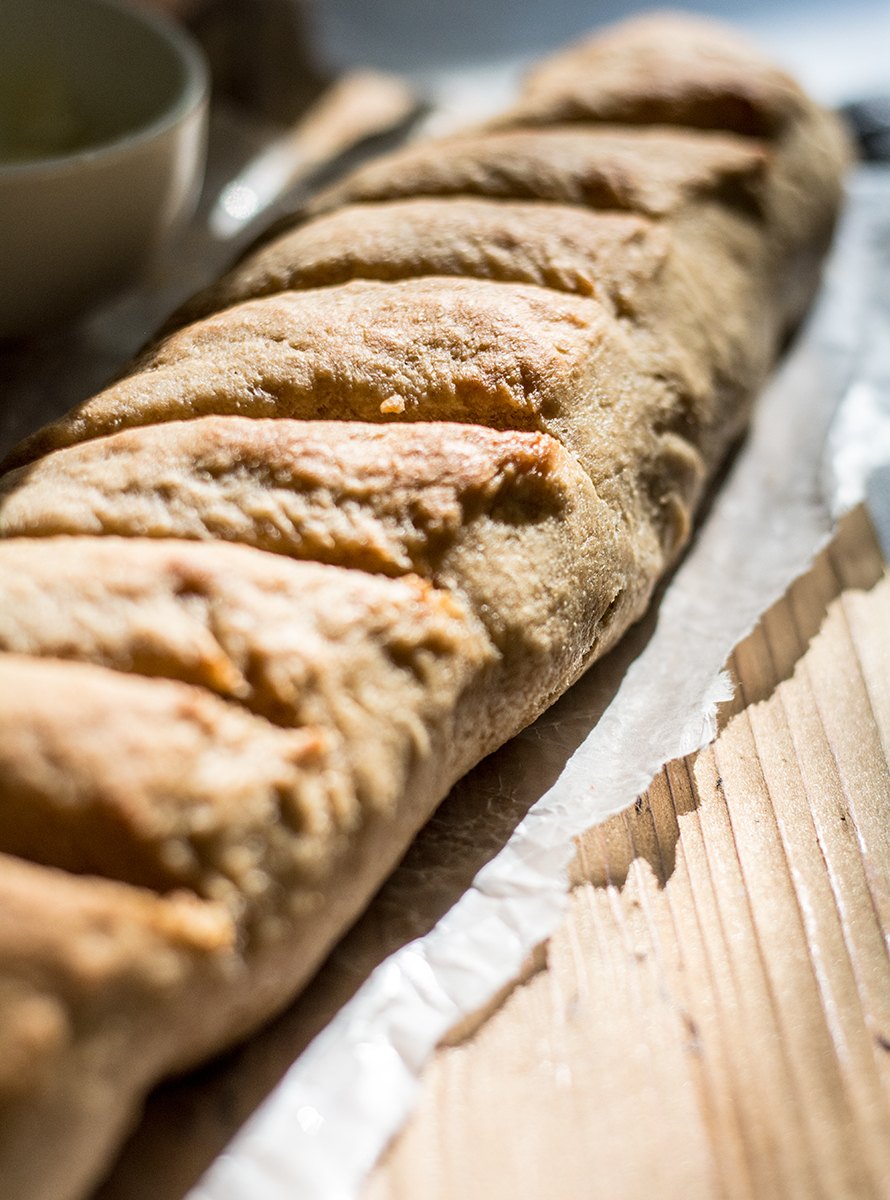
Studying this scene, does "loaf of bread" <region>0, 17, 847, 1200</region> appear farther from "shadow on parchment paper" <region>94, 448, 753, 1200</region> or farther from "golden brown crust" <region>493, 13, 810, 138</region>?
"golden brown crust" <region>493, 13, 810, 138</region>

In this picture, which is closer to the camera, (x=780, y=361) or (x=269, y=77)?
(x=780, y=361)

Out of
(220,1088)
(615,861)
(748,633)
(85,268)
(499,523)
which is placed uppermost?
(85,268)

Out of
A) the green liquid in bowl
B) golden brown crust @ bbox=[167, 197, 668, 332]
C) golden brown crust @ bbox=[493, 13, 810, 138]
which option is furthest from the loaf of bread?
the green liquid in bowl

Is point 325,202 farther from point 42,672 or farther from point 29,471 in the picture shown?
point 42,672

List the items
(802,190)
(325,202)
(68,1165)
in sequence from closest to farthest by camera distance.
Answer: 1. (68,1165)
2. (325,202)
3. (802,190)

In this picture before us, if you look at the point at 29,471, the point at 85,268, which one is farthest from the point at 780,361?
the point at 29,471

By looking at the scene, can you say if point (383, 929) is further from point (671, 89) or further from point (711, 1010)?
point (671, 89)

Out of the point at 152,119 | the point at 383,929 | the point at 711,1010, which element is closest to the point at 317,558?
the point at 383,929
